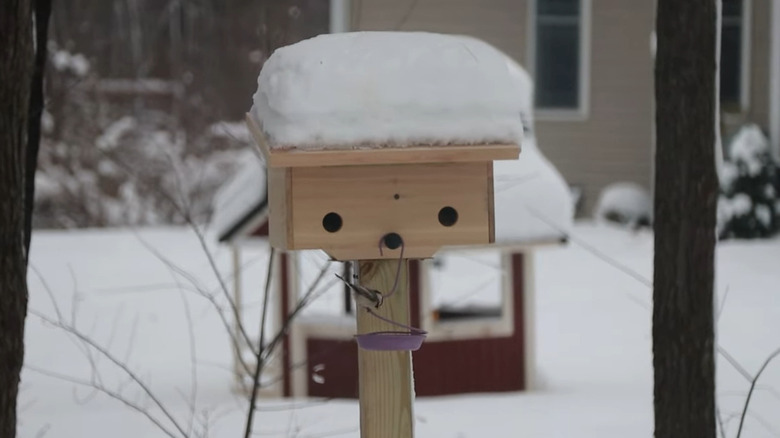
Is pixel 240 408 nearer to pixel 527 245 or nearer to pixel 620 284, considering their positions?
pixel 527 245

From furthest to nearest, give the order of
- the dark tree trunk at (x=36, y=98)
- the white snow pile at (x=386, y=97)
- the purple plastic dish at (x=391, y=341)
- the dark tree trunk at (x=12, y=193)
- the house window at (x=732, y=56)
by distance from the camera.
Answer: the house window at (x=732, y=56), the dark tree trunk at (x=36, y=98), the dark tree trunk at (x=12, y=193), the purple plastic dish at (x=391, y=341), the white snow pile at (x=386, y=97)

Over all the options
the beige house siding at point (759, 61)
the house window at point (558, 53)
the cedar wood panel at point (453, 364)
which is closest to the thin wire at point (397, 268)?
the cedar wood panel at point (453, 364)

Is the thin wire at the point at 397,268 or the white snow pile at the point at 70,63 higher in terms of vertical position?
the white snow pile at the point at 70,63

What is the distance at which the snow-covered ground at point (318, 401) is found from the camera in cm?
554

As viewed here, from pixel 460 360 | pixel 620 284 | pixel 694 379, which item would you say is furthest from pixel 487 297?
pixel 694 379

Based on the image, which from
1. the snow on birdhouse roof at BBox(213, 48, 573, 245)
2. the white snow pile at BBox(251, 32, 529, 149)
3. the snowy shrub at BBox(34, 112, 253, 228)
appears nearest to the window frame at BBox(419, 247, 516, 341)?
the snow on birdhouse roof at BBox(213, 48, 573, 245)

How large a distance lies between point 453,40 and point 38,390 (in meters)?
5.41

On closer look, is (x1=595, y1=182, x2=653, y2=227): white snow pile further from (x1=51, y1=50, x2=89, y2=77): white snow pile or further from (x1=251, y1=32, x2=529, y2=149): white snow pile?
(x1=251, y1=32, x2=529, y2=149): white snow pile

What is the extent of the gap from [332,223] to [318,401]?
2.35 meters

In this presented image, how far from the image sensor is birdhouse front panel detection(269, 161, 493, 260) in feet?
8.57

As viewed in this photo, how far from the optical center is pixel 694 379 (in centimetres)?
342

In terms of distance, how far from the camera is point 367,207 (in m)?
2.62

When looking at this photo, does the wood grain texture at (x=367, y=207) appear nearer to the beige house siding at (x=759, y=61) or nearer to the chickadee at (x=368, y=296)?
the chickadee at (x=368, y=296)

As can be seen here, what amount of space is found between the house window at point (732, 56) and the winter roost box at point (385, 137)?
1106cm
